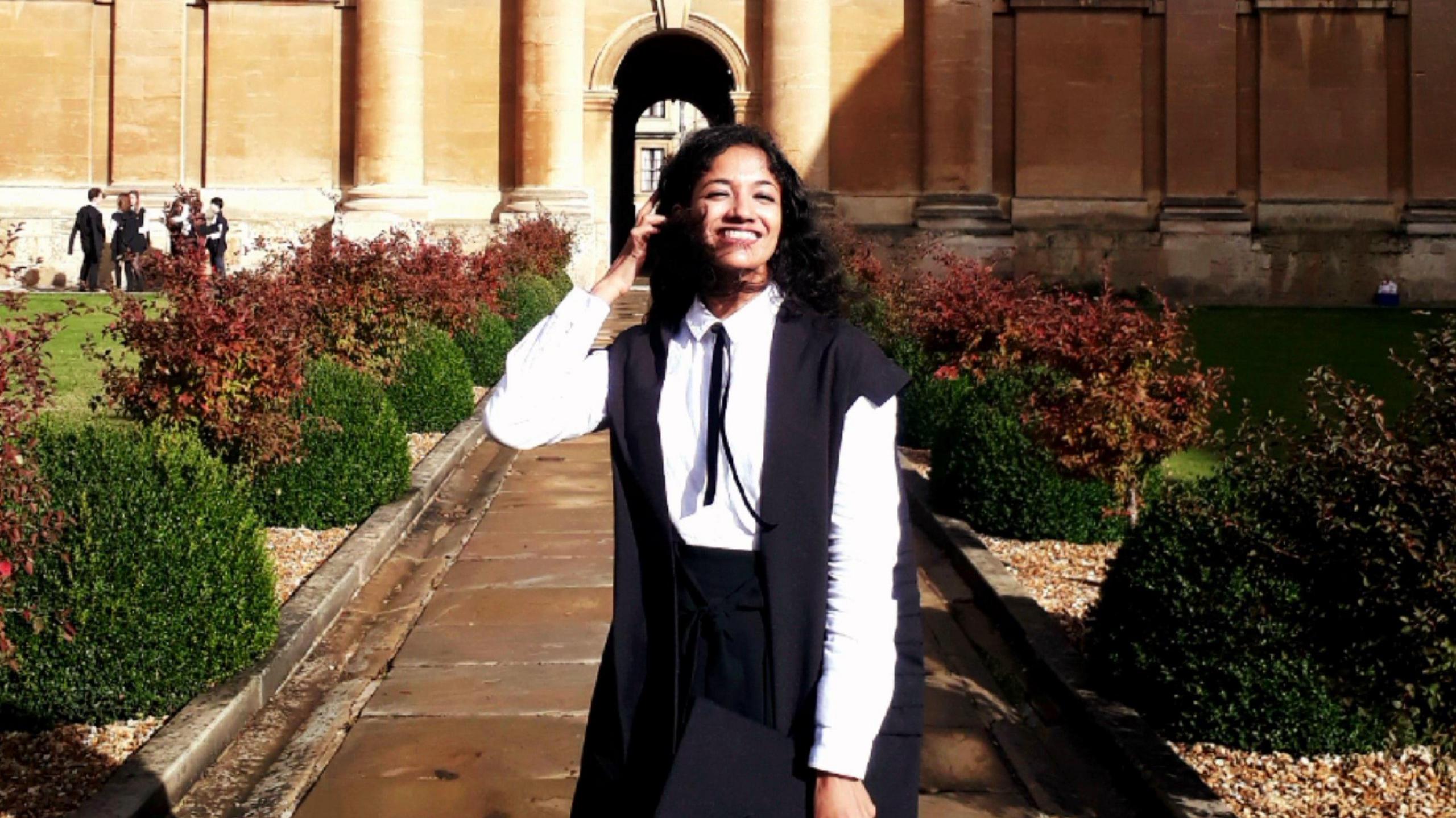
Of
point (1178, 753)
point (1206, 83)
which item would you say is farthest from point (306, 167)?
point (1178, 753)

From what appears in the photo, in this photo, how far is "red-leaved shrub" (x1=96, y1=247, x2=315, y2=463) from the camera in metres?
7.68

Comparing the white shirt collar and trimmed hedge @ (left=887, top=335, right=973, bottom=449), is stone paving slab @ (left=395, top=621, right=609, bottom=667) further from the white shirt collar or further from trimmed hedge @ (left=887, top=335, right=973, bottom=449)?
trimmed hedge @ (left=887, top=335, right=973, bottom=449)

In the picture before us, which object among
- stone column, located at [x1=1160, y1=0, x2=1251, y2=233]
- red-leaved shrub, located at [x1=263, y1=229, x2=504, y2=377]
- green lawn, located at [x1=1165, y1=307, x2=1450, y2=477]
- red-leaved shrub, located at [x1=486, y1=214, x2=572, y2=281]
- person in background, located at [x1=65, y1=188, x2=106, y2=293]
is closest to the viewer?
red-leaved shrub, located at [x1=263, y1=229, x2=504, y2=377]

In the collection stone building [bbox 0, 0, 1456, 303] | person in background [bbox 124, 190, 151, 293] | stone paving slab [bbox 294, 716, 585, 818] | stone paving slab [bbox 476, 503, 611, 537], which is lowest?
stone paving slab [bbox 294, 716, 585, 818]

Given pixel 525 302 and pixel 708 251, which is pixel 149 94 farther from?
pixel 708 251

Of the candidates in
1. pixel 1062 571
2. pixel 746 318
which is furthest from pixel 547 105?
pixel 746 318

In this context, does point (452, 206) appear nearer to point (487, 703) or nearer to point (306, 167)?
point (306, 167)

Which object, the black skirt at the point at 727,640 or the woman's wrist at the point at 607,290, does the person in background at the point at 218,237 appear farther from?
the black skirt at the point at 727,640

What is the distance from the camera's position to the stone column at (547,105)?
21453 mm

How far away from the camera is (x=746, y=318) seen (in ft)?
8.43

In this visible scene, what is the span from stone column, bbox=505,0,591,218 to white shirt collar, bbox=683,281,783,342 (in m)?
19.0

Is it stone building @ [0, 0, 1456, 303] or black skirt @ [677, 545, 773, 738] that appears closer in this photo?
black skirt @ [677, 545, 773, 738]

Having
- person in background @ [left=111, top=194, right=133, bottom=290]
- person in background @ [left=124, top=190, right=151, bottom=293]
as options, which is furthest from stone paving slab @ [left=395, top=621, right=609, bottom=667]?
person in background @ [left=111, top=194, right=133, bottom=290]

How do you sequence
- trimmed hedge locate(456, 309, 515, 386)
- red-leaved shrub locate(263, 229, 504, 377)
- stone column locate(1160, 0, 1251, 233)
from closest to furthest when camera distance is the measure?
red-leaved shrub locate(263, 229, 504, 377)
trimmed hedge locate(456, 309, 515, 386)
stone column locate(1160, 0, 1251, 233)
